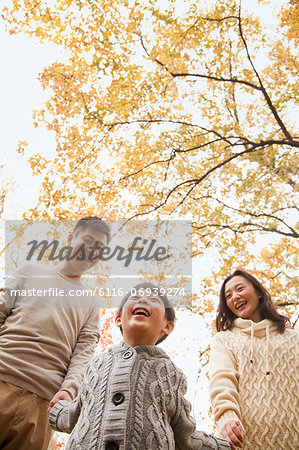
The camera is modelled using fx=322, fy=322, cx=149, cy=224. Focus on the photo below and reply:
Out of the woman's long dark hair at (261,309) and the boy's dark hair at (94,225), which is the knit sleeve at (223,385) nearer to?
the woman's long dark hair at (261,309)

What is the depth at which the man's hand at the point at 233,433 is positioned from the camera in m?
1.50

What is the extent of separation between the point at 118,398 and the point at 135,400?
0.23 feet

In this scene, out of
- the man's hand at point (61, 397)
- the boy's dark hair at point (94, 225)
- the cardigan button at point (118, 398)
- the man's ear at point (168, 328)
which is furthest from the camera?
the boy's dark hair at point (94, 225)

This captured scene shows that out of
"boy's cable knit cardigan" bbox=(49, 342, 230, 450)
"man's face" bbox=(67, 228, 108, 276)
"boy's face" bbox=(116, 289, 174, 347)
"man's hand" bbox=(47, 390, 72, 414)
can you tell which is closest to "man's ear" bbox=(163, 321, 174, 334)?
"boy's face" bbox=(116, 289, 174, 347)

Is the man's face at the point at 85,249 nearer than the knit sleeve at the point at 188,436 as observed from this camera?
No

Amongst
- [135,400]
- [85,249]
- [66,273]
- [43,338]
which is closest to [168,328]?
[135,400]

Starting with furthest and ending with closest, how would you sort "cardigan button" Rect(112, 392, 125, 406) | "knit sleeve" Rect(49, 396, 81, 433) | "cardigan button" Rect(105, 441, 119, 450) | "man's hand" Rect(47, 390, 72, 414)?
"man's hand" Rect(47, 390, 72, 414) < "knit sleeve" Rect(49, 396, 81, 433) < "cardigan button" Rect(112, 392, 125, 406) < "cardigan button" Rect(105, 441, 119, 450)

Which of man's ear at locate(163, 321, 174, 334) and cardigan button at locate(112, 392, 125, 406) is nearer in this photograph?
cardigan button at locate(112, 392, 125, 406)

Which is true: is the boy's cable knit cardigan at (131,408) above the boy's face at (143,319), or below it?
below

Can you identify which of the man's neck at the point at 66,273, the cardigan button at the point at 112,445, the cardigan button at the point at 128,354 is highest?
the man's neck at the point at 66,273

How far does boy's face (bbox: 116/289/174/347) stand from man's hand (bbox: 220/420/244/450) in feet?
1.78

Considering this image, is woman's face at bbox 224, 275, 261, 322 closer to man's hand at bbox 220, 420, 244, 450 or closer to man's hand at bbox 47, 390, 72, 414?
man's hand at bbox 220, 420, 244, 450

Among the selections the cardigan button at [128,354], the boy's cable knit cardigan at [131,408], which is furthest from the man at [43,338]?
the cardigan button at [128,354]

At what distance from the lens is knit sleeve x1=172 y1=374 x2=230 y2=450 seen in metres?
1.35
